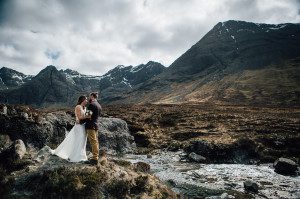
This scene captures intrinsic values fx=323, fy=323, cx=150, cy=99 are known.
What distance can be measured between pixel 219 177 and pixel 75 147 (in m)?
16.7

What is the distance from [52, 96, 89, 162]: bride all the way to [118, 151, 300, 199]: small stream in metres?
9.12

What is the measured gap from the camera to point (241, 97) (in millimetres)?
127562

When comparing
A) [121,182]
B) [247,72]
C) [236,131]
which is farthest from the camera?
[247,72]

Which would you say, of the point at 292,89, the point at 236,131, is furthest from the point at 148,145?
the point at 292,89

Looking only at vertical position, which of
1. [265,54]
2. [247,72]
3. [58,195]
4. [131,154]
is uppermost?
[265,54]

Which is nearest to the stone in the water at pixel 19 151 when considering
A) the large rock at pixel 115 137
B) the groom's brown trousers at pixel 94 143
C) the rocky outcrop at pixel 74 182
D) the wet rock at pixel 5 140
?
the rocky outcrop at pixel 74 182

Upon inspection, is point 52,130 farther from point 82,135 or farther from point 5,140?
point 82,135

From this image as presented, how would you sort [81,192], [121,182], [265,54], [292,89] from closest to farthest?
[81,192] < [121,182] < [292,89] < [265,54]

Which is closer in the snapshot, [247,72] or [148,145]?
[148,145]

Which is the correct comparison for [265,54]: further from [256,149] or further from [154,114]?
[256,149]

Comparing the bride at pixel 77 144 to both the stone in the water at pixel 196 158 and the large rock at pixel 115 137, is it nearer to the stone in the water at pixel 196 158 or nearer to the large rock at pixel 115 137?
the stone in the water at pixel 196 158

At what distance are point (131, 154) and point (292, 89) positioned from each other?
102 meters

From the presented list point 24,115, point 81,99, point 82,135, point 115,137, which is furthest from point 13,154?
point 115,137

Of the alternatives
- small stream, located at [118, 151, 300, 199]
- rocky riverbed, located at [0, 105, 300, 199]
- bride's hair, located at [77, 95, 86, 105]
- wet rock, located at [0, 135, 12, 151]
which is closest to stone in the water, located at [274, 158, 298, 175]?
rocky riverbed, located at [0, 105, 300, 199]
